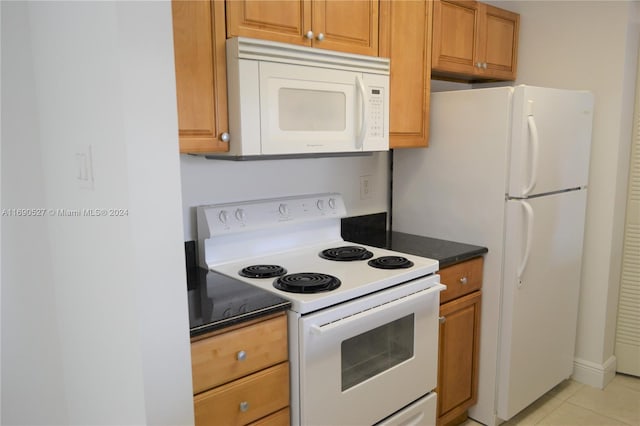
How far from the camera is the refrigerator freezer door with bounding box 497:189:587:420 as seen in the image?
2312 millimetres

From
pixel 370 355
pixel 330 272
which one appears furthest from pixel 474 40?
pixel 370 355

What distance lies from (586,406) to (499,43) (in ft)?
6.85

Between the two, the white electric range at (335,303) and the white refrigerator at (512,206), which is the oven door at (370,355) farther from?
the white refrigerator at (512,206)

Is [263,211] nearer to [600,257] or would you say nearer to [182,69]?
[182,69]

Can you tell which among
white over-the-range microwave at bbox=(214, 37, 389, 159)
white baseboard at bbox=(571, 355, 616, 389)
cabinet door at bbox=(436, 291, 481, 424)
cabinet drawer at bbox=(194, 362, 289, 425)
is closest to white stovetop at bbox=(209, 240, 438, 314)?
cabinet drawer at bbox=(194, 362, 289, 425)

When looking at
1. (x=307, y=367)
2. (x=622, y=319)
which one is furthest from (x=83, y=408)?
(x=622, y=319)

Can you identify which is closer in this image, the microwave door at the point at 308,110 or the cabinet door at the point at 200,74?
the cabinet door at the point at 200,74

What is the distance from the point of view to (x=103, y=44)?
1103mm

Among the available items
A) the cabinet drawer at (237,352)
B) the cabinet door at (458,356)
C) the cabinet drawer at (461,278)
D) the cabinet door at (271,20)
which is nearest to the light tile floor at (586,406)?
the cabinet door at (458,356)

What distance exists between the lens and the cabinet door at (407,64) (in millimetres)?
2193

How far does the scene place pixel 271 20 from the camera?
180 centimetres

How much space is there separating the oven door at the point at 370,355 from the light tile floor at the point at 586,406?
30.6 inches

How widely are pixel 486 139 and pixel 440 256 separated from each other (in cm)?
60

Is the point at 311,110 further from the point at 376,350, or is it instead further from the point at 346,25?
the point at 376,350
